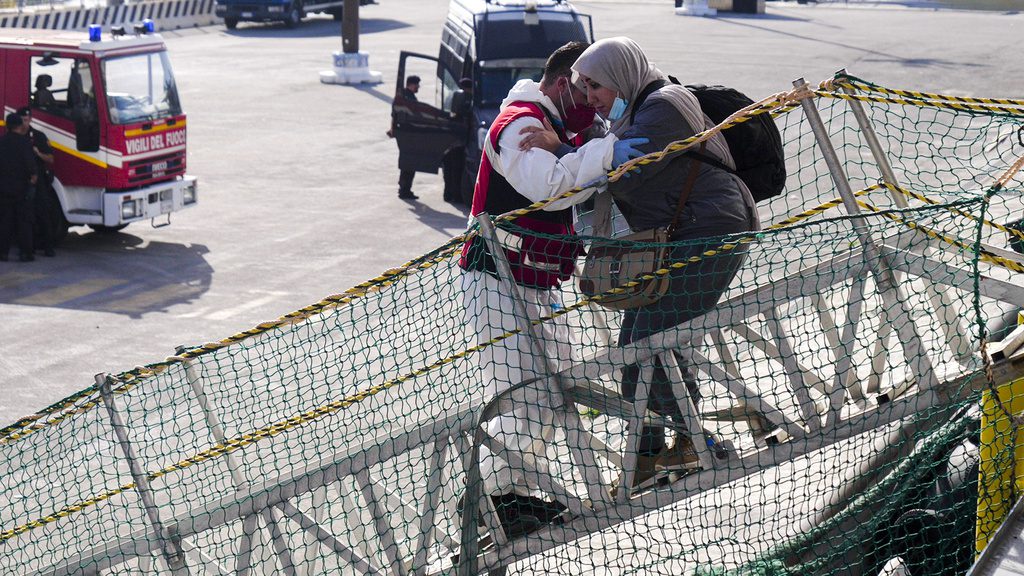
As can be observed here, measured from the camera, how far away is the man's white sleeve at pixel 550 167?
4.28 metres

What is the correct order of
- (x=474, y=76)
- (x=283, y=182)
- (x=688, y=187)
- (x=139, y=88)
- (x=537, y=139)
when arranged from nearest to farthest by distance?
1. (x=688, y=187)
2. (x=537, y=139)
3. (x=139, y=88)
4. (x=474, y=76)
5. (x=283, y=182)

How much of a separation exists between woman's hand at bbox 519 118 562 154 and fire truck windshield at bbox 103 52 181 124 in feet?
35.7

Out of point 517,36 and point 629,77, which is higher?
point 629,77

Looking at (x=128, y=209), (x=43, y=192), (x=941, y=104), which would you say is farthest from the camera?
(x=128, y=209)

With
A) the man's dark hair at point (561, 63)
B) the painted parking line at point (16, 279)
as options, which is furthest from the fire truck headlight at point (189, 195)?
the man's dark hair at point (561, 63)

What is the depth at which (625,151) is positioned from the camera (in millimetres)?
4246

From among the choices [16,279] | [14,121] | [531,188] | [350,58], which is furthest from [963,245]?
[350,58]

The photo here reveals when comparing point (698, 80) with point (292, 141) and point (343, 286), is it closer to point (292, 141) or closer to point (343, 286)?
point (292, 141)

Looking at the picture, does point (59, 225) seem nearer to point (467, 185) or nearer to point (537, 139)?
point (467, 185)

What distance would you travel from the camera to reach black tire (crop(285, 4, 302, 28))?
35688 mm

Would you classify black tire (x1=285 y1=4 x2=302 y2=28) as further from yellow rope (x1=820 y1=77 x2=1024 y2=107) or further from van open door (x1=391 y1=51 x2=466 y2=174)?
yellow rope (x1=820 y1=77 x2=1024 y2=107)

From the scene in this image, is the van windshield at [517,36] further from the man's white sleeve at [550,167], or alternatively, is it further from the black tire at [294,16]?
the black tire at [294,16]

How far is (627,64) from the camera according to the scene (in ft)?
14.2

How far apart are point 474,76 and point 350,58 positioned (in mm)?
10694
